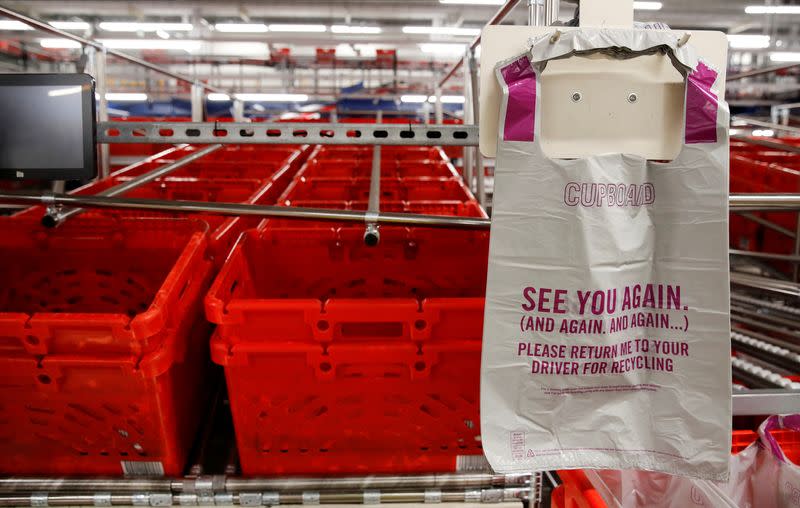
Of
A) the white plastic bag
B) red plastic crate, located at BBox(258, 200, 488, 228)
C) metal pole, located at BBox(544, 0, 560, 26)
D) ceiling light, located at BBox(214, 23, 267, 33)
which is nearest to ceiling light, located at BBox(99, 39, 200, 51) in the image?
ceiling light, located at BBox(214, 23, 267, 33)

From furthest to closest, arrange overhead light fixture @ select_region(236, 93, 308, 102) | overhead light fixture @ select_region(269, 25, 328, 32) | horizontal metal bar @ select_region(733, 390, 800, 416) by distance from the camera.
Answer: overhead light fixture @ select_region(236, 93, 308, 102), overhead light fixture @ select_region(269, 25, 328, 32), horizontal metal bar @ select_region(733, 390, 800, 416)

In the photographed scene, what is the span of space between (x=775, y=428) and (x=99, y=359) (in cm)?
197

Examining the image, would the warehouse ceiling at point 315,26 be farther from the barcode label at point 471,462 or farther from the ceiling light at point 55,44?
the barcode label at point 471,462

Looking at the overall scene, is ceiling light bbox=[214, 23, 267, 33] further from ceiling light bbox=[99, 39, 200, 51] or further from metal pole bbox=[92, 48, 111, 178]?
metal pole bbox=[92, 48, 111, 178]

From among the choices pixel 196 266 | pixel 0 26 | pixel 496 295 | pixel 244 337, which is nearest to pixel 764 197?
pixel 496 295

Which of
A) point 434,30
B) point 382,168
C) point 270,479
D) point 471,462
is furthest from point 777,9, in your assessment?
point 270,479

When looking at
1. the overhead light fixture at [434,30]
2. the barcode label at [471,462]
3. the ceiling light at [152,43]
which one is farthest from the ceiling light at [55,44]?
the barcode label at [471,462]

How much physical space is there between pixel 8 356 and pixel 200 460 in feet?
2.01

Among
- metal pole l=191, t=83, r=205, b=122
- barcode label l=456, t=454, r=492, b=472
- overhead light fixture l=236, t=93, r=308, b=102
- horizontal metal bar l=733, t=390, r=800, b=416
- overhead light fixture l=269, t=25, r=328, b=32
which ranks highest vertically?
overhead light fixture l=269, t=25, r=328, b=32

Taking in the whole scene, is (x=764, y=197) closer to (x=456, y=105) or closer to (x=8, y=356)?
(x=8, y=356)

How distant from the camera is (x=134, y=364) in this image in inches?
53.8

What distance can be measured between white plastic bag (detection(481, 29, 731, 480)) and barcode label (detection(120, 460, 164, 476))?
3.42 ft

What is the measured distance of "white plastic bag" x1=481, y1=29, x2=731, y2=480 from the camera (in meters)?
0.99

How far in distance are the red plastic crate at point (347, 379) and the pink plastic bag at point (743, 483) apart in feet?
1.39
